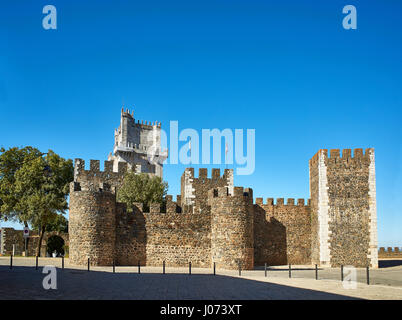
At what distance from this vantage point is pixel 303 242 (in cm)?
3294

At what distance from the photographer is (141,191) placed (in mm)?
35531

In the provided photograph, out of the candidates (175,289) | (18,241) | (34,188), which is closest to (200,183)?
(34,188)

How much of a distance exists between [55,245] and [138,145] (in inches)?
1006

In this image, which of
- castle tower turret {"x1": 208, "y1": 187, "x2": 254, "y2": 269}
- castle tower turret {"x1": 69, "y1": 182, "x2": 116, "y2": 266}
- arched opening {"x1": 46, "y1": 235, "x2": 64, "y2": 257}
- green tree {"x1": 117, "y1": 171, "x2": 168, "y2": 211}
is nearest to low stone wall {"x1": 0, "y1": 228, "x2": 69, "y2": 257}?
arched opening {"x1": 46, "y1": 235, "x2": 64, "y2": 257}

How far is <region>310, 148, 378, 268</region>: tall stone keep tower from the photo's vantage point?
3033cm

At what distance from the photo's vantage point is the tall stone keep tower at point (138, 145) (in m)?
64.7

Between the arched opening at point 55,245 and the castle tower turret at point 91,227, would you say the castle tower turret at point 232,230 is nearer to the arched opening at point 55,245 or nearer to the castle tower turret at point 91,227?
the castle tower turret at point 91,227

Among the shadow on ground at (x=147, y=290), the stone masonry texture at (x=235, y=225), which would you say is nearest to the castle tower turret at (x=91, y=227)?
the stone masonry texture at (x=235, y=225)

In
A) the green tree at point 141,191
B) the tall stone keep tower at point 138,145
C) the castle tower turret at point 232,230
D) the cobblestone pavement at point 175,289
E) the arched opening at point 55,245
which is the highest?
the tall stone keep tower at point 138,145

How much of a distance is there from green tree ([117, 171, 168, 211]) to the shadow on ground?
16.5m

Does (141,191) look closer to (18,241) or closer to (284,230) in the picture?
(284,230)

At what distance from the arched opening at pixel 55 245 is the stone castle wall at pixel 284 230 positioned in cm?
2211

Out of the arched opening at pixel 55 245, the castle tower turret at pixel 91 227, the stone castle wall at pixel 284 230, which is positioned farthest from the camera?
the arched opening at pixel 55 245
